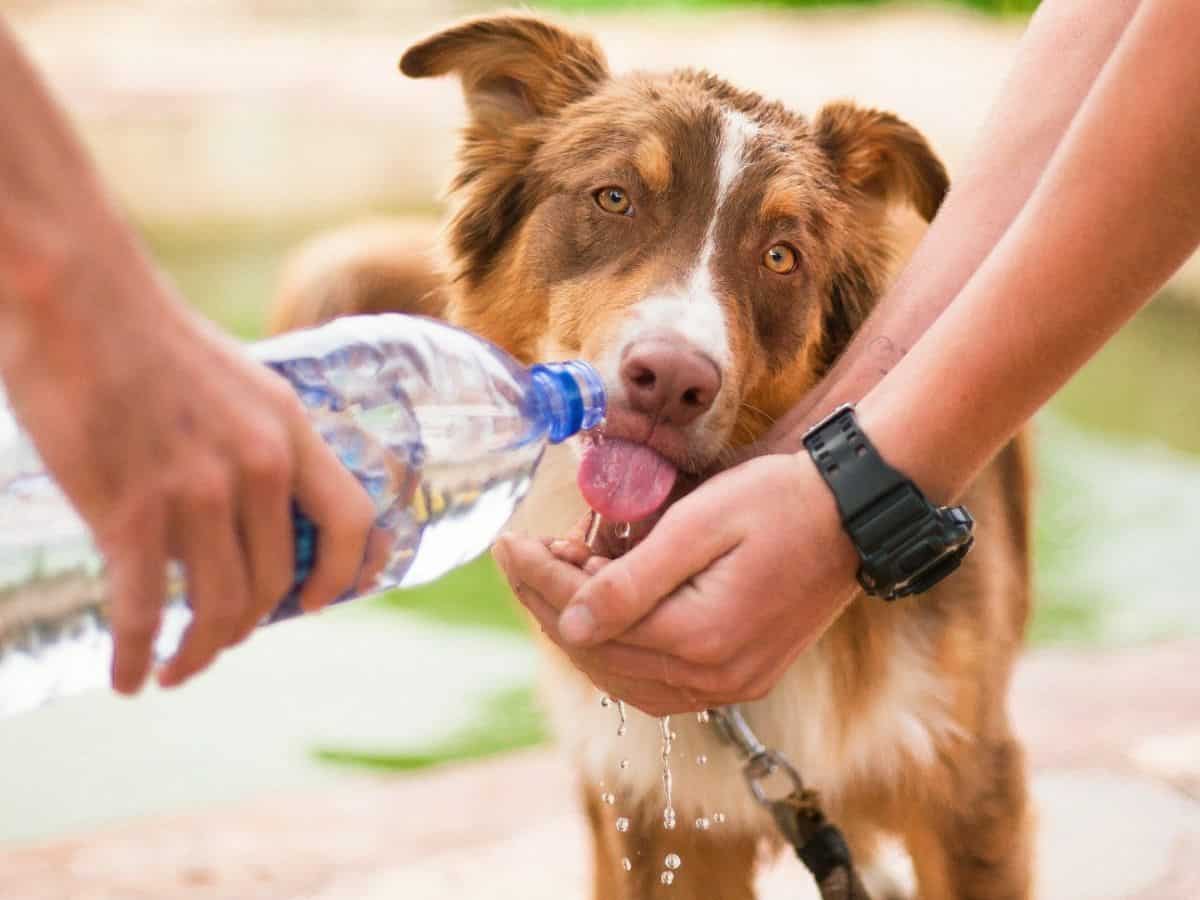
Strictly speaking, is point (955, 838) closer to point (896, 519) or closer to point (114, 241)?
point (896, 519)

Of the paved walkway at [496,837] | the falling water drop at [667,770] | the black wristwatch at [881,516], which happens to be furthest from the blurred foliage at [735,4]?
the black wristwatch at [881,516]

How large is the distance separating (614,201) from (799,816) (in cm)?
106

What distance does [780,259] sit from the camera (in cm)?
225

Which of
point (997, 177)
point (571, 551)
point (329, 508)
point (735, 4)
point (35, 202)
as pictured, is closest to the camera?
point (35, 202)

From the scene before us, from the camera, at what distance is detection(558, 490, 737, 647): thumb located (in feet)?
5.19

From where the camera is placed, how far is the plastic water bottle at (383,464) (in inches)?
53.6

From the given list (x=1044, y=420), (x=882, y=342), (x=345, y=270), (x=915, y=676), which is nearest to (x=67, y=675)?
(x=882, y=342)

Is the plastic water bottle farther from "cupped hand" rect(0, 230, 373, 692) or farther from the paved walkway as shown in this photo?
the paved walkway

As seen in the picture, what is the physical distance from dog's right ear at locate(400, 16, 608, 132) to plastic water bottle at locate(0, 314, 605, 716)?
0.78 meters

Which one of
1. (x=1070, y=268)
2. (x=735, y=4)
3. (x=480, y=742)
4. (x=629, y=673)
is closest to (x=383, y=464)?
(x=629, y=673)

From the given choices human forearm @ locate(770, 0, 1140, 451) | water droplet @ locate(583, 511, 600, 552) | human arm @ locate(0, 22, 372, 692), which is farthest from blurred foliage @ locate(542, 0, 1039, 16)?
human arm @ locate(0, 22, 372, 692)

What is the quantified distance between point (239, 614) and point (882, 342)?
121 cm

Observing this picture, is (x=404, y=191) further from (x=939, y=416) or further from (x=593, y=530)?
(x=939, y=416)

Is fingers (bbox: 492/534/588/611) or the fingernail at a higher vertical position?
the fingernail
